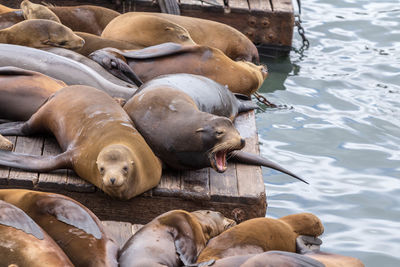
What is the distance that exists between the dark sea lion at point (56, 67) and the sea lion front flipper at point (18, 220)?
230 cm

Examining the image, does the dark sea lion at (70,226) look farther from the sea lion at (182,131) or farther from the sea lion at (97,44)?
the sea lion at (97,44)

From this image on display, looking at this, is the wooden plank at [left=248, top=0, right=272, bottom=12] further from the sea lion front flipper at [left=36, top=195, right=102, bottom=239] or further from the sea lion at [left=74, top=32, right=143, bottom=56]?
the sea lion front flipper at [left=36, top=195, right=102, bottom=239]

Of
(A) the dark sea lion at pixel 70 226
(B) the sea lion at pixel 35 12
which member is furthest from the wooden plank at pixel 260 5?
(A) the dark sea lion at pixel 70 226

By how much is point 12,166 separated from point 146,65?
1.99m

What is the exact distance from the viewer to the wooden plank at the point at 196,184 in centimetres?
427

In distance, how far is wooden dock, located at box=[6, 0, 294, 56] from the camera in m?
8.29

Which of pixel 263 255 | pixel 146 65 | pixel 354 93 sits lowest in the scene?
pixel 354 93

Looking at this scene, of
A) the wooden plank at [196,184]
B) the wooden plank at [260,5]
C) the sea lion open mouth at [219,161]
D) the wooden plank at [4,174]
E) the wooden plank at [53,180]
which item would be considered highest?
the wooden plank at [4,174]

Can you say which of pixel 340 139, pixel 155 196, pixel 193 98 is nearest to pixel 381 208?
pixel 340 139

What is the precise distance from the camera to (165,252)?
3328 millimetres

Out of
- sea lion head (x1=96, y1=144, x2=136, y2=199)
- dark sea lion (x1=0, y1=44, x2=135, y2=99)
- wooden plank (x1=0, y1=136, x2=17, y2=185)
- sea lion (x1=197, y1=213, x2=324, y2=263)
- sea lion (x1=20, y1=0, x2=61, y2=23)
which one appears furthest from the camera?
sea lion (x1=20, y1=0, x2=61, y2=23)

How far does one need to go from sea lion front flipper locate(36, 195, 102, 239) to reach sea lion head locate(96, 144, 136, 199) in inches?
22.9

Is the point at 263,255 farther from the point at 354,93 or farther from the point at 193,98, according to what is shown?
the point at 354,93

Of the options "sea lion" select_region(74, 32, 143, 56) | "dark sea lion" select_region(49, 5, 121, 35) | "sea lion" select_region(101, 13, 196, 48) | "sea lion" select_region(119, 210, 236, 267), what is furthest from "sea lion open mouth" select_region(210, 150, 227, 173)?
"dark sea lion" select_region(49, 5, 121, 35)
